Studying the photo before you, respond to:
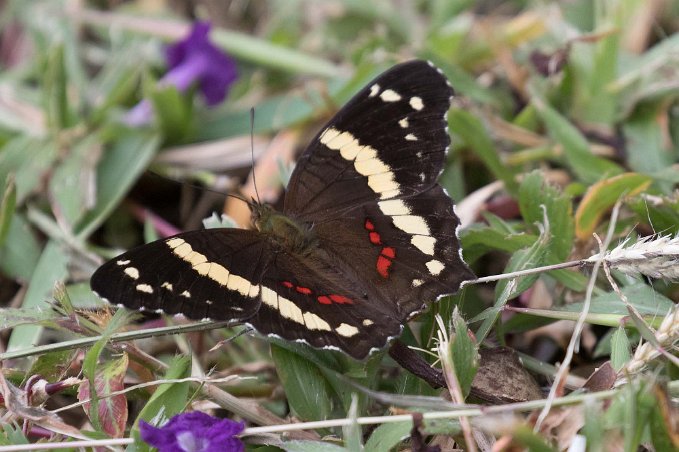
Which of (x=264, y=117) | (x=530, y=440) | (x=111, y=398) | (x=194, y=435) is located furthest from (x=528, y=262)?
(x=264, y=117)

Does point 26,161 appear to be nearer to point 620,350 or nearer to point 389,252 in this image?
point 389,252

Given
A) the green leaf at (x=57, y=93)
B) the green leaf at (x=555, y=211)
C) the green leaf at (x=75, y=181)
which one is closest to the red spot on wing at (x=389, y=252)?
the green leaf at (x=555, y=211)

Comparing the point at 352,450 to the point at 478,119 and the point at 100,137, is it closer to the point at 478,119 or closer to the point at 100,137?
the point at 478,119

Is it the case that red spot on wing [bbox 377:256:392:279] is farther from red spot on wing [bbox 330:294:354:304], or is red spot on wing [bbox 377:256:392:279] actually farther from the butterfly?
red spot on wing [bbox 330:294:354:304]

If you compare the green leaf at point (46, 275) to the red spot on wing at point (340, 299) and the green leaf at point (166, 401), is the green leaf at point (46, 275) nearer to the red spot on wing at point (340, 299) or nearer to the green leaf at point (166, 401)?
the green leaf at point (166, 401)

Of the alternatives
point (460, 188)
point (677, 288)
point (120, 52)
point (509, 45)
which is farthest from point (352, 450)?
point (120, 52)
